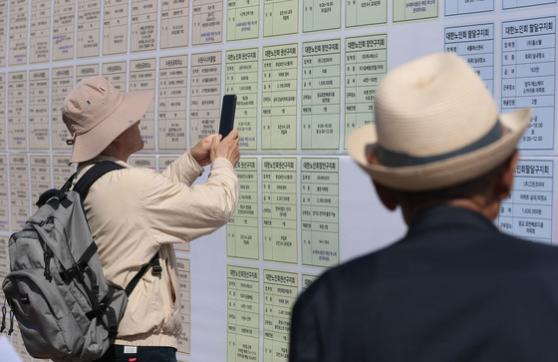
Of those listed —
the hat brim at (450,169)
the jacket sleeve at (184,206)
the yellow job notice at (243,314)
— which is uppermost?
the hat brim at (450,169)

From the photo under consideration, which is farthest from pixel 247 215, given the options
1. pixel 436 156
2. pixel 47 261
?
pixel 436 156

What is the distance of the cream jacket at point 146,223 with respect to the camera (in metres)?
1.88

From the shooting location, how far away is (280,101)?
94.6 inches

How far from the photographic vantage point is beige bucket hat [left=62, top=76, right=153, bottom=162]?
1.99m

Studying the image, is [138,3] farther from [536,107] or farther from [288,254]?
[536,107]

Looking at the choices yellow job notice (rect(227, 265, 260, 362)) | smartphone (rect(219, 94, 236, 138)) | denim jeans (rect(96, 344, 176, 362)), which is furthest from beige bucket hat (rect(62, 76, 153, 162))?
yellow job notice (rect(227, 265, 260, 362))

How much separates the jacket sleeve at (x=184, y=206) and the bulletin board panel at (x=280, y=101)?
0.47 meters

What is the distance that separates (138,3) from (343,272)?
2.18 m

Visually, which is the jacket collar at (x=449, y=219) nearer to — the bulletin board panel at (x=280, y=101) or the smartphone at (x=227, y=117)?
the bulletin board panel at (x=280, y=101)

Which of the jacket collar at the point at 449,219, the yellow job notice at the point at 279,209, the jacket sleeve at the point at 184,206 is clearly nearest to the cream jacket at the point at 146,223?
the jacket sleeve at the point at 184,206

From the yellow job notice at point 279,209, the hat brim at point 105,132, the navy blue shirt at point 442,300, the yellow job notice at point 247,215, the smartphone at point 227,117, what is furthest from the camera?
the yellow job notice at point 247,215

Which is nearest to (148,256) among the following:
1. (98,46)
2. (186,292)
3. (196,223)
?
(196,223)

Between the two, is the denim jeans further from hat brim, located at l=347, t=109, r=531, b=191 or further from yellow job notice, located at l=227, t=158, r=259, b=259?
hat brim, located at l=347, t=109, r=531, b=191

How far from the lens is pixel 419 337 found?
2.85 feet
